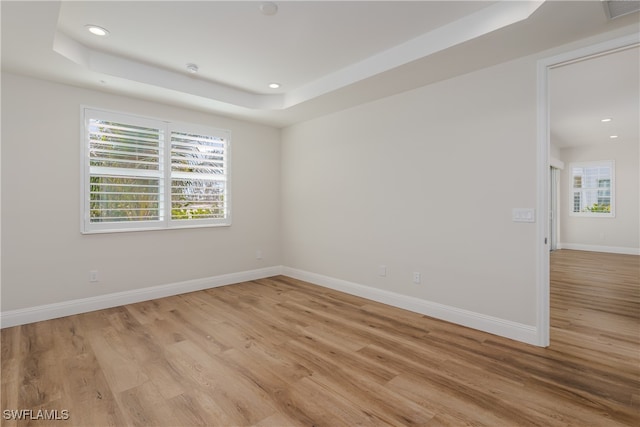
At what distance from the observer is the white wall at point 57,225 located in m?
3.24

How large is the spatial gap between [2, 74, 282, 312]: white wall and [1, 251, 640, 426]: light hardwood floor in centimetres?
42

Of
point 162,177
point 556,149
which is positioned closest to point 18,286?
point 162,177

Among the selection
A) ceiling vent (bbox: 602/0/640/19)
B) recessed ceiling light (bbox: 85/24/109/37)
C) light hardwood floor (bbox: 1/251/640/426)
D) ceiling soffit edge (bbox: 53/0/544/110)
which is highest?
recessed ceiling light (bbox: 85/24/109/37)

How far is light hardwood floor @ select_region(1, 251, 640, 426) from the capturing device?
6.23ft

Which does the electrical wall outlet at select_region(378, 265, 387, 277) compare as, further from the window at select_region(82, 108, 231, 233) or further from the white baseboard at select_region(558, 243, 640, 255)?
the white baseboard at select_region(558, 243, 640, 255)

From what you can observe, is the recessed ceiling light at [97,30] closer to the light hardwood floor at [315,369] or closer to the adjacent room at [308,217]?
the adjacent room at [308,217]

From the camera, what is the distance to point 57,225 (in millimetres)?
3494

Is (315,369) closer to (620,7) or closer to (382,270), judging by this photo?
(382,270)

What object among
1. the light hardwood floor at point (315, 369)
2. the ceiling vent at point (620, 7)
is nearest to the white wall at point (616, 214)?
the light hardwood floor at point (315, 369)

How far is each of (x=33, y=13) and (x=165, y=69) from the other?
1.43 m

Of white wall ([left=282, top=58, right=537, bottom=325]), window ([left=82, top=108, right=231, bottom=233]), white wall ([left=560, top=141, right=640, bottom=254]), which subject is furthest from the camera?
white wall ([left=560, top=141, right=640, bottom=254])

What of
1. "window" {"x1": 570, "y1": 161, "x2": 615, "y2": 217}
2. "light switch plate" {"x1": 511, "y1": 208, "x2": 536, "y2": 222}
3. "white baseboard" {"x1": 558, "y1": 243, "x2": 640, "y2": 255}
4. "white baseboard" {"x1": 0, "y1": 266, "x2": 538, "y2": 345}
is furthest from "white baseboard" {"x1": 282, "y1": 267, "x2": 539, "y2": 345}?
"window" {"x1": 570, "y1": 161, "x2": 615, "y2": 217}

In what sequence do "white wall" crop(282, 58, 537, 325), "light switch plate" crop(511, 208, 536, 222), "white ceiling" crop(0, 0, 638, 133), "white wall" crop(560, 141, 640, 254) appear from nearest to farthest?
"white ceiling" crop(0, 0, 638, 133), "light switch plate" crop(511, 208, 536, 222), "white wall" crop(282, 58, 537, 325), "white wall" crop(560, 141, 640, 254)

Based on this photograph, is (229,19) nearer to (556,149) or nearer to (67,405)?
(67,405)
